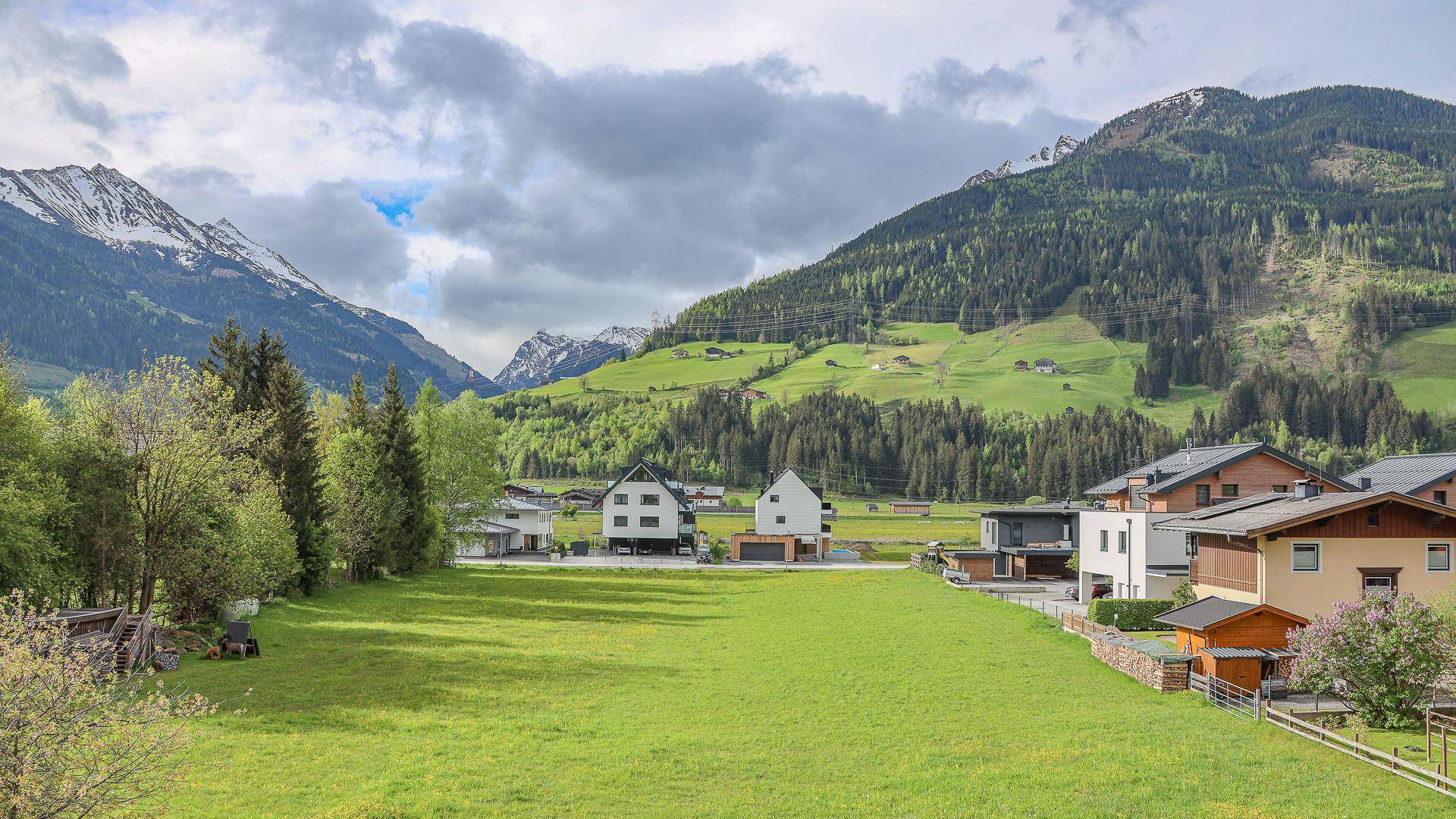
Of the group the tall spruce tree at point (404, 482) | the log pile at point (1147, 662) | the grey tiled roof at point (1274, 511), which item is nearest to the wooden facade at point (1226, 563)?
the grey tiled roof at point (1274, 511)

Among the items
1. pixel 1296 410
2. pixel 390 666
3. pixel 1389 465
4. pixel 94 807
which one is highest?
pixel 1296 410

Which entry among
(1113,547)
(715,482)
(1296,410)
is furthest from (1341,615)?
(1296,410)

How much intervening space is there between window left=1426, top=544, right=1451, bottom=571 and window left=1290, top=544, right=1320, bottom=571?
5059mm

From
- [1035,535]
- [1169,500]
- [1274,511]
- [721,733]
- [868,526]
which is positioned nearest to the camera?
[721,733]

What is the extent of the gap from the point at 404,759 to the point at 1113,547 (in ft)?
158

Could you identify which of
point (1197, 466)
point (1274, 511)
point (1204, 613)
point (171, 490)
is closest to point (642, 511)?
point (1197, 466)


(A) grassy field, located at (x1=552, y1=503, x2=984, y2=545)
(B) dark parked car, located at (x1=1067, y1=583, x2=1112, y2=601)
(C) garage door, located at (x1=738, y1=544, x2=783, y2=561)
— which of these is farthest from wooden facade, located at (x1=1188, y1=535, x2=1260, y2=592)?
(A) grassy field, located at (x1=552, y1=503, x2=984, y2=545)

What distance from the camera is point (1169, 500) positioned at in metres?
53.1

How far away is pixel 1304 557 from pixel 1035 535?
146ft

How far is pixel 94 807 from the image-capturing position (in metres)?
12.0

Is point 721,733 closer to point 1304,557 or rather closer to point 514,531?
point 1304,557

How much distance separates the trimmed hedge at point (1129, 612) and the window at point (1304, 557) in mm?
8483

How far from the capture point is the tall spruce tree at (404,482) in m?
64.4

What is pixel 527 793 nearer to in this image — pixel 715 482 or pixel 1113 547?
pixel 1113 547
